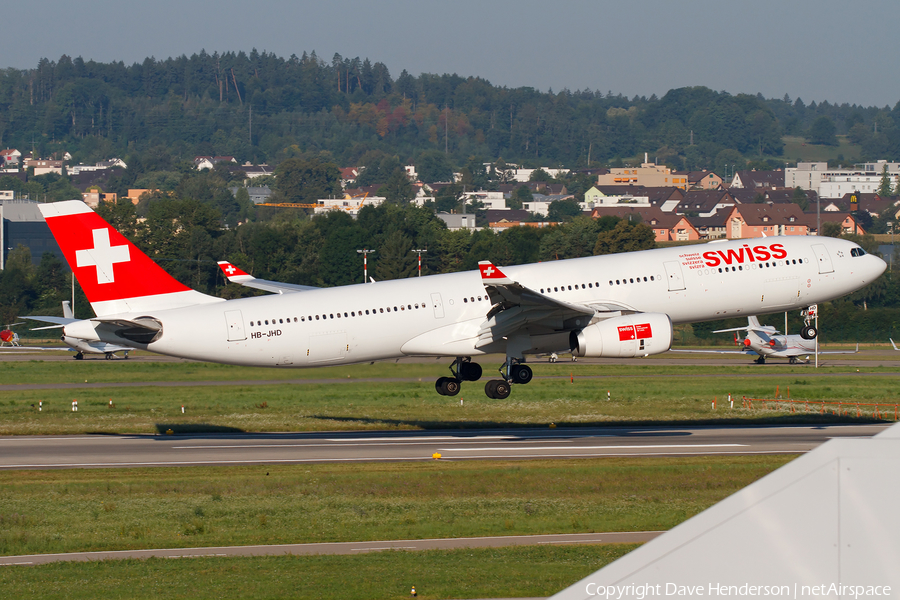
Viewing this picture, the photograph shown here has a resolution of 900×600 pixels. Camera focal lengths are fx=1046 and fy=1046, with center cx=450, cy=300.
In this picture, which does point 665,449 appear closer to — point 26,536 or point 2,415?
point 26,536

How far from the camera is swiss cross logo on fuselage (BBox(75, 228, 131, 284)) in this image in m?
39.2

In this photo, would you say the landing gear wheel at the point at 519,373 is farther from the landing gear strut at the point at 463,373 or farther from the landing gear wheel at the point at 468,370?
the landing gear wheel at the point at 468,370

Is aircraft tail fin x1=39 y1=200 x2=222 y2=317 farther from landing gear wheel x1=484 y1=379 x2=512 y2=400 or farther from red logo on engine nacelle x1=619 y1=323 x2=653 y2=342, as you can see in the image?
red logo on engine nacelle x1=619 y1=323 x2=653 y2=342

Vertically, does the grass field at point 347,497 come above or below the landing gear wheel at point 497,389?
below

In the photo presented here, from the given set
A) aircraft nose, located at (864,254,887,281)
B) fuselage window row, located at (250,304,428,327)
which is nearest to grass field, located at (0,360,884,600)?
fuselage window row, located at (250,304,428,327)

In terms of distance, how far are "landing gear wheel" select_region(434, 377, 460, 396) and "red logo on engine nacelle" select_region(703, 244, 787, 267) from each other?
11120 mm

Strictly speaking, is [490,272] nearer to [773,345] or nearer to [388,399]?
[388,399]

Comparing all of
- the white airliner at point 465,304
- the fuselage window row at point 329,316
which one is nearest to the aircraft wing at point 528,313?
the white airliner at point 465,304

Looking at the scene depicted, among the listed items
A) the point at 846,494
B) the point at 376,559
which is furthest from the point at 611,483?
the point at 846,494

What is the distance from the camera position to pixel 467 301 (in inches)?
1606

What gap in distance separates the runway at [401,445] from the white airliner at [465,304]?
9.97ft

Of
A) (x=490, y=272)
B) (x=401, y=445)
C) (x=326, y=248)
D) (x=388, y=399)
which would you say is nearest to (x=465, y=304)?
(x=490, y=272)

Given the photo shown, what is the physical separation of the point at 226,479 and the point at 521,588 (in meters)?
16.1

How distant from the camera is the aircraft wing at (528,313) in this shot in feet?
126
